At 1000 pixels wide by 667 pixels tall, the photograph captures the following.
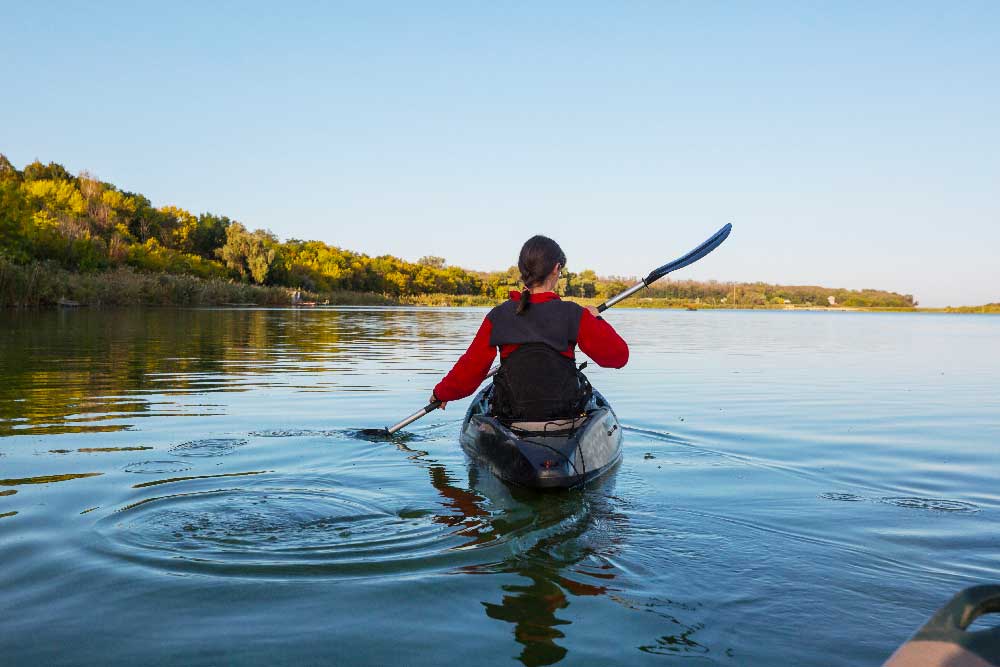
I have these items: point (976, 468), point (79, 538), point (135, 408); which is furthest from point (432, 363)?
point (79, 538)

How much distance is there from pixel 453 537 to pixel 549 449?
3.59 ft

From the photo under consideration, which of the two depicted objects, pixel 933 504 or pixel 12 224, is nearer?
pixel 933 504

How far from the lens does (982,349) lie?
899 inches

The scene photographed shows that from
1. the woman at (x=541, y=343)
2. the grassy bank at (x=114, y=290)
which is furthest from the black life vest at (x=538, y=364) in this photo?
the grassy bank at (x=114, y=290)

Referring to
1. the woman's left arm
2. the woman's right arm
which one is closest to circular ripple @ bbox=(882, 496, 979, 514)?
the woman's left arm

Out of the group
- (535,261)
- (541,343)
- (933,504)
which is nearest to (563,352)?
(541,343)

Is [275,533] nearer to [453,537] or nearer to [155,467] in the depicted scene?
[453,537]

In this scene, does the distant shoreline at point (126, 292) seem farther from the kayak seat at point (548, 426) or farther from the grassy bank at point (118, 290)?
the kayak seat at point (548, 426)

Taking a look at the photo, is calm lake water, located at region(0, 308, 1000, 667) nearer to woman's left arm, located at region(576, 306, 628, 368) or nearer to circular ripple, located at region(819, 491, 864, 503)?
circular ripple, located at region(819, 491, 864, 503)

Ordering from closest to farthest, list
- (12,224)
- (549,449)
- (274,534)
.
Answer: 1. (274,534)
2. (549,449)
3. (12,224)

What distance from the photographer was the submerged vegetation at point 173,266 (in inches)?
1367

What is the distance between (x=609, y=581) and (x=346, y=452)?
11.8ft

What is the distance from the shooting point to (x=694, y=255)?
8242 millimetres

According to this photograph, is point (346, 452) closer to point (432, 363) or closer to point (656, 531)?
point (656, 531)
